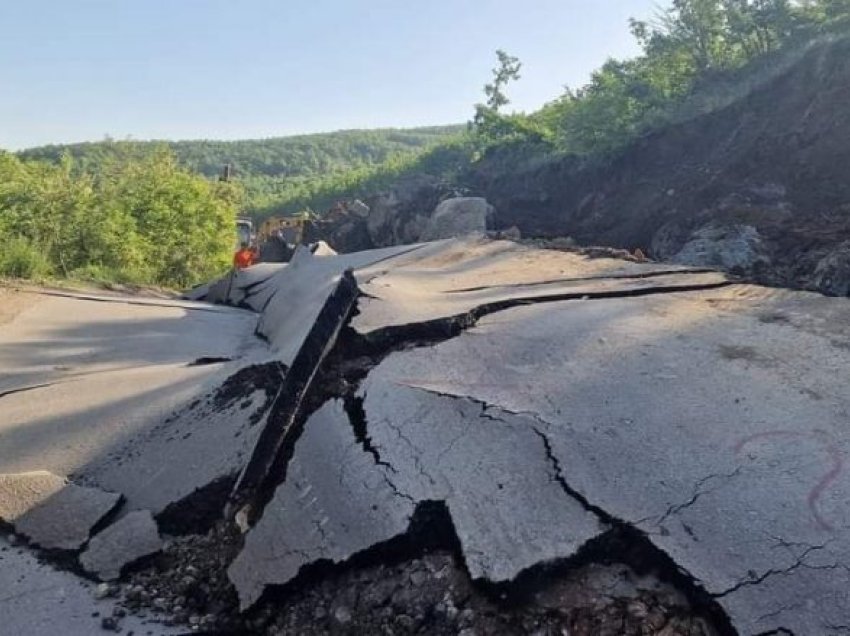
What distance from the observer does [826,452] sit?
2.71m

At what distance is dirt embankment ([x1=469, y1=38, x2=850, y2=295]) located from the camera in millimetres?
8148

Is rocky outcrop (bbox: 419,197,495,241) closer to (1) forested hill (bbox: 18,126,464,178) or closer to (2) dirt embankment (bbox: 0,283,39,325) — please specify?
(2) dirt embankment (bbox: 0,283,39,325)

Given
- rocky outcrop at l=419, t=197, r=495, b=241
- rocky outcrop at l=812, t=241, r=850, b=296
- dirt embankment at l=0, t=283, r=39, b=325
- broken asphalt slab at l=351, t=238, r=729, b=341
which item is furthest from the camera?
rocky outcrop at l=419, t=197, r=495, b=241

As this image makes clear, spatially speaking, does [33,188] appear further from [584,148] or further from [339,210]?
[584,148]

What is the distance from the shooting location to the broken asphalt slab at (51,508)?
348 cm

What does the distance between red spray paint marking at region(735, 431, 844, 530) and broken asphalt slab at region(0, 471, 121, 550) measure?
291 centimetres

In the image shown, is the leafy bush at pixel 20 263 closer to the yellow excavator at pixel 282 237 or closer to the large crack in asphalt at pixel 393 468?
the yellow excavator at pixel 282 237

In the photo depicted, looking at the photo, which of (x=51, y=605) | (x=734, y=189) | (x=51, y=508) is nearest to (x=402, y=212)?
(x=734, y=189)

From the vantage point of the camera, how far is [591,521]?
2.51 metres

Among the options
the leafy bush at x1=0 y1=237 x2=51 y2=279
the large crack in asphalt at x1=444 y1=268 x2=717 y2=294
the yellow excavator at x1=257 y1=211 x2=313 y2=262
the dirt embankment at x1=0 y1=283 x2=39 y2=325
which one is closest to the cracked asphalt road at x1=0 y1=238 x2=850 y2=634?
the large crack in asphalt at x1=444 y1=268 x2=717 y2=294

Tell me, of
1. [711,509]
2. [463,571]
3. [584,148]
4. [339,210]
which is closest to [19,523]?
[463,571]

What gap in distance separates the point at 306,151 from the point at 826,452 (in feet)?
311

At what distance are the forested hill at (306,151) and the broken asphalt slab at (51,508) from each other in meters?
80.7

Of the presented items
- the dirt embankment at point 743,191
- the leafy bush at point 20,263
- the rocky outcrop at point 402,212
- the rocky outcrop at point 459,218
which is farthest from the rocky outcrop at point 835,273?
the rocky outcrop at point 402,212
